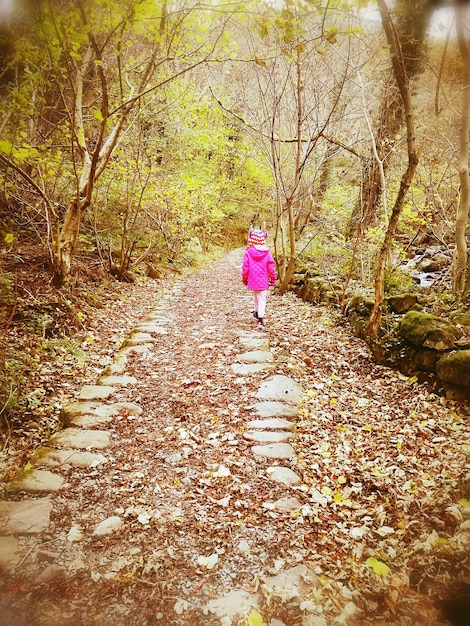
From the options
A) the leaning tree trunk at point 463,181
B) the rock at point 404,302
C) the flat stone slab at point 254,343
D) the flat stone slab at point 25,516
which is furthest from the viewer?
the flat stone slab at point 254,343

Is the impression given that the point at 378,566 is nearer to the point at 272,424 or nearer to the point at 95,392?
the point at 272,424

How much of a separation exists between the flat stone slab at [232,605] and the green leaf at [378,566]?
93 centimetres

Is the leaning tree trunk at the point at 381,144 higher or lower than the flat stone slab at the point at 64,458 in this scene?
higher

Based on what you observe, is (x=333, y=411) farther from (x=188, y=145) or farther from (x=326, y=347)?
(x=188, y=145)

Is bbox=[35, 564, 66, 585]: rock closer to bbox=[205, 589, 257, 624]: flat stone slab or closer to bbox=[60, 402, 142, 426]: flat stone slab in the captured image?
bbox=[205, 589, 257, 624]: flat stone slab

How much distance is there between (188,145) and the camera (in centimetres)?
1430

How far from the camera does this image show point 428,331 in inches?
199

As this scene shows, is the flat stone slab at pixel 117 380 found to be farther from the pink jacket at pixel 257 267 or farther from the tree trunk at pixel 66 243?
the pink jacket at pixel 257 267

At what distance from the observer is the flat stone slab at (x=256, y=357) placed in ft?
19.5

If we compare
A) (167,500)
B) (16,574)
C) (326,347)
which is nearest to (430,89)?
(326,347)

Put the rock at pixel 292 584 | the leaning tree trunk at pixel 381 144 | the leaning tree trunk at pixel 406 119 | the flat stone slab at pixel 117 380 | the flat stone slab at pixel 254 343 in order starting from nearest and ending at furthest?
the rock at pixel 292 584 → the leaning tree trunk at pixel 406 119 → the flat stone slab at pixel 117 380 → the flat stone slab at pixel 254 343 → the leaning tree trunk at pixel 381 144

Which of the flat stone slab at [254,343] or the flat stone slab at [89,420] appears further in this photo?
the flat stone slab at [254,343]

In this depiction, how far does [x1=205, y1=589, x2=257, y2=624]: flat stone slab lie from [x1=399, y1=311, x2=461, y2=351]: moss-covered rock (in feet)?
13.0

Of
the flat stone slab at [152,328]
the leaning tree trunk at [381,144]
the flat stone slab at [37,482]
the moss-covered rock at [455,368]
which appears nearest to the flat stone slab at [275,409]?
the moss-covered rock at [455,368]
